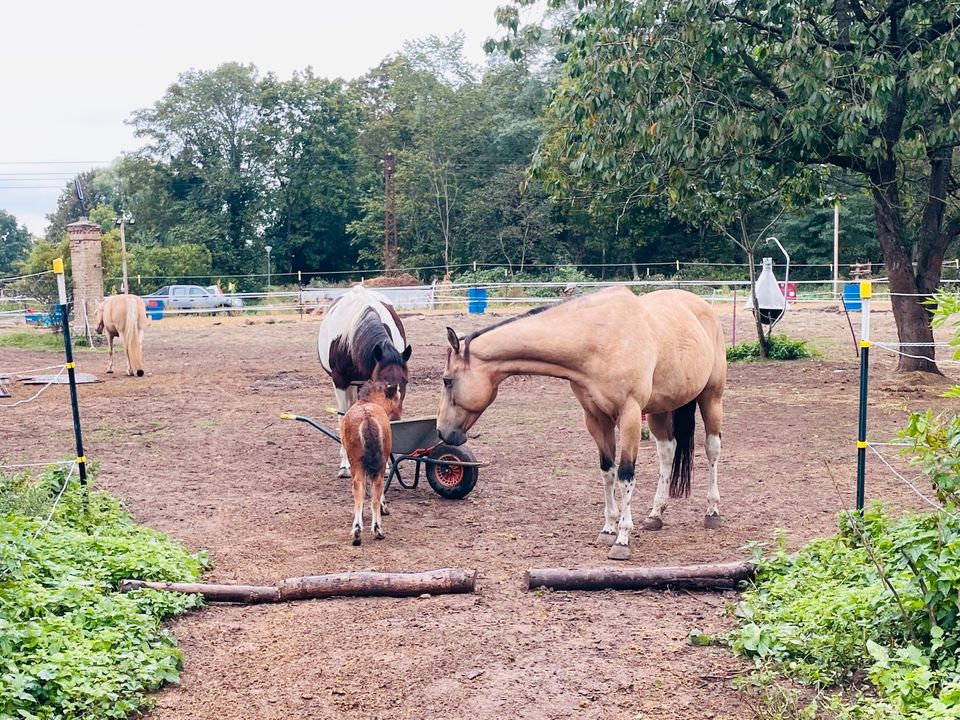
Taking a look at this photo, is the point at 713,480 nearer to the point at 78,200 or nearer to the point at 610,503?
the point at 610,503

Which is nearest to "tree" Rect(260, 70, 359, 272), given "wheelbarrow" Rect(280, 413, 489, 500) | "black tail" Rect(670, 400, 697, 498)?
"wheelbarrow" Rect(280, 413, 489, 500)

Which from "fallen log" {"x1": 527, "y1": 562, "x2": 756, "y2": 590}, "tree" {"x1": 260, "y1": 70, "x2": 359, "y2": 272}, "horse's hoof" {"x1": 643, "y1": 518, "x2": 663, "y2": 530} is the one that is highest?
"tree" {"x1": 260, "y1": 70, "x2": 359, "y2": 272}

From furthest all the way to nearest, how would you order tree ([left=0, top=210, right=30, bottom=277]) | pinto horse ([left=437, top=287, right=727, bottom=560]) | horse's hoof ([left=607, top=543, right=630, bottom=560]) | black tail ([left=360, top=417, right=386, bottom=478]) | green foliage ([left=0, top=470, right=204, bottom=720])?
tree ([left=0, top=210, right=30, bottom=277])
black tail ([left=360, top=417, right=386, bottom=478])
pinto horse ([left=437, top=287, right=727, bottom=560])
horse's hoof ([left=607, top=543, right=630, bottom=560])
green foliage ([left=0, top=470, right=204, bottom=720])

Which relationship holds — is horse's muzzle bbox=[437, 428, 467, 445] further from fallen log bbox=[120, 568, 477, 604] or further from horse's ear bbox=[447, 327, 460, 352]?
fallen log bbox=[120, 568, 477, 604]

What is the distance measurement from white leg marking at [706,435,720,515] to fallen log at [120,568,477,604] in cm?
216

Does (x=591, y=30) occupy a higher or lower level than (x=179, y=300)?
higher

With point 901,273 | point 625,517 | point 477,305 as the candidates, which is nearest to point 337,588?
point 625,517

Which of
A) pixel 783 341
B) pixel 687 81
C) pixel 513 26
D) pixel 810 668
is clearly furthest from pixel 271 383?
pixel 810 668

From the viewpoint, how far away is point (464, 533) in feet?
20.7

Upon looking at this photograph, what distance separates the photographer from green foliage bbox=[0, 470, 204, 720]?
11.7ft

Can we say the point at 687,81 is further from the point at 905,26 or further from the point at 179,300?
the point at 179,300

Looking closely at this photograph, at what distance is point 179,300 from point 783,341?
22435 mm

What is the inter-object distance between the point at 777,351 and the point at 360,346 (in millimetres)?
10577

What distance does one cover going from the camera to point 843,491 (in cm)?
702
